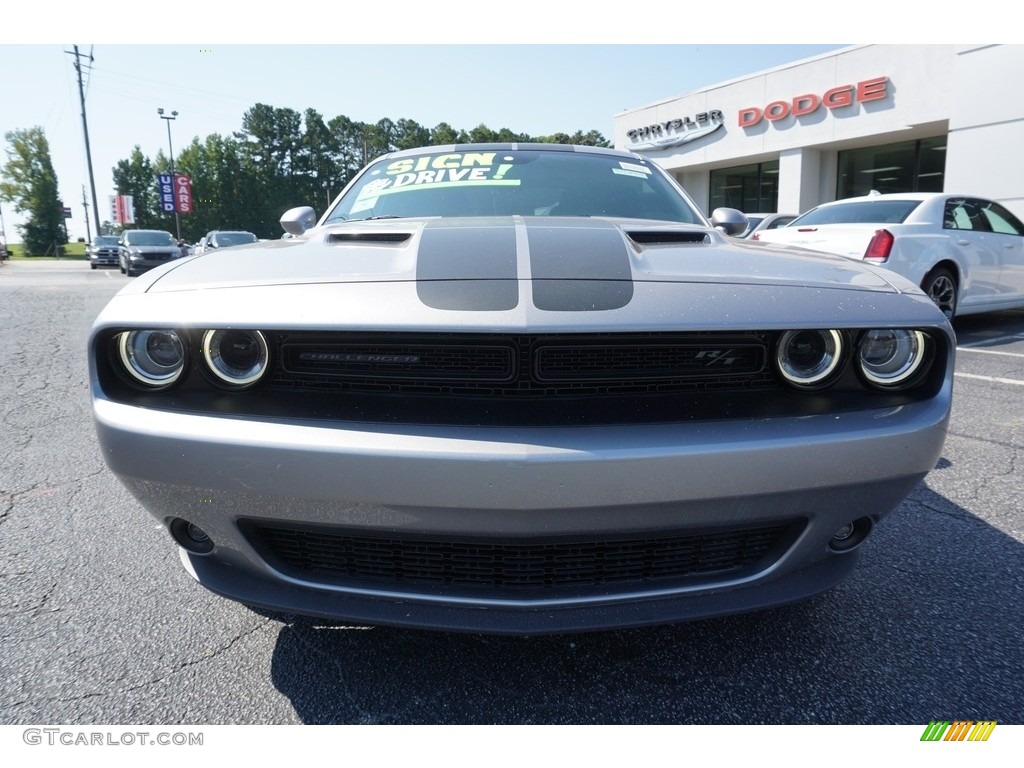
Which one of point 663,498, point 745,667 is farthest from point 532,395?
point 745,667

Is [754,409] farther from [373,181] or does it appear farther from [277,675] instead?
[373,181]

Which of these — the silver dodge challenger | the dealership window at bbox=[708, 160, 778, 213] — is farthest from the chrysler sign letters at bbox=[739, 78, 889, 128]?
the silver dodge challenger

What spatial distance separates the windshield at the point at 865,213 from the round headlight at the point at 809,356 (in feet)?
18.0

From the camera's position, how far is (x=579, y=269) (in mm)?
1436

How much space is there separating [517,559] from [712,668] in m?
0.65

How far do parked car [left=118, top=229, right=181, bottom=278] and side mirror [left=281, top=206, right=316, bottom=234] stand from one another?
68.0ft

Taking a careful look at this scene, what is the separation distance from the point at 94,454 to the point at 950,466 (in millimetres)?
4143

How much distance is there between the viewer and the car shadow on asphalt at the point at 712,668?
1479mm

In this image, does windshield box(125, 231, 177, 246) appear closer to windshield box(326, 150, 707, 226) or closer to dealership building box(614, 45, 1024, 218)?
dealership building box(614, 45, 1024, 218)

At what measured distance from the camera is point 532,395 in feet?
4.56

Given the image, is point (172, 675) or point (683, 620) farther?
point (172, 675)

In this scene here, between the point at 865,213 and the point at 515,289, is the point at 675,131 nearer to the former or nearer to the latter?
the point at 865,213

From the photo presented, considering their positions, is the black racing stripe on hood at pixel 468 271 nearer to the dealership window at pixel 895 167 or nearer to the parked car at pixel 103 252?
the dealership window at pixel 895 167
